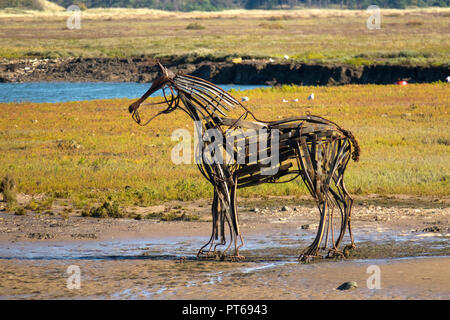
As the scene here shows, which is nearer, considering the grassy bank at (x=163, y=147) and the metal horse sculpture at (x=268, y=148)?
the metal horse sculpture at (x=268, y=148)

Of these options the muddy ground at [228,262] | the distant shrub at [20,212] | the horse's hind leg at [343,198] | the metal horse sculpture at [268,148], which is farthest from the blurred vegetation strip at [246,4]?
the metal horse sculpture at [268,148]

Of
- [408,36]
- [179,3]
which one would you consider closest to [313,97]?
[408,36]

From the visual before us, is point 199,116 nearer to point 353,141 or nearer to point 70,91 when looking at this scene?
point 353,141

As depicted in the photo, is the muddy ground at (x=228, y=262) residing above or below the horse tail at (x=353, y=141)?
below

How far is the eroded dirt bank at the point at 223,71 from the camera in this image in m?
48.6

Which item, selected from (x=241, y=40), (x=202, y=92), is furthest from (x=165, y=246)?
(x=241, y=40)

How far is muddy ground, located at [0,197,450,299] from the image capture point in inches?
337

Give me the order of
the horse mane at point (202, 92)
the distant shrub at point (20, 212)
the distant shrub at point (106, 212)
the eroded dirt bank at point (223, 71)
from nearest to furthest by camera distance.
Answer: the horse mane at point (202, 92) → the distant shrub at point (106, 212) → the distant shrub at point (20, 212) → the eroded dirt bank at point (223, 71)

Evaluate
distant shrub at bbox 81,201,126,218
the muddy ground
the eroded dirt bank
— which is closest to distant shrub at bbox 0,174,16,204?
the muddy ground

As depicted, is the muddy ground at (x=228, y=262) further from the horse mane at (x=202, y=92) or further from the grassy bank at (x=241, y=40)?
the grassy bank at (x=241, y=40)

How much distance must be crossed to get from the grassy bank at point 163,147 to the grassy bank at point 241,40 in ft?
70.3

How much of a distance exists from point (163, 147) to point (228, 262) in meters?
12.2
